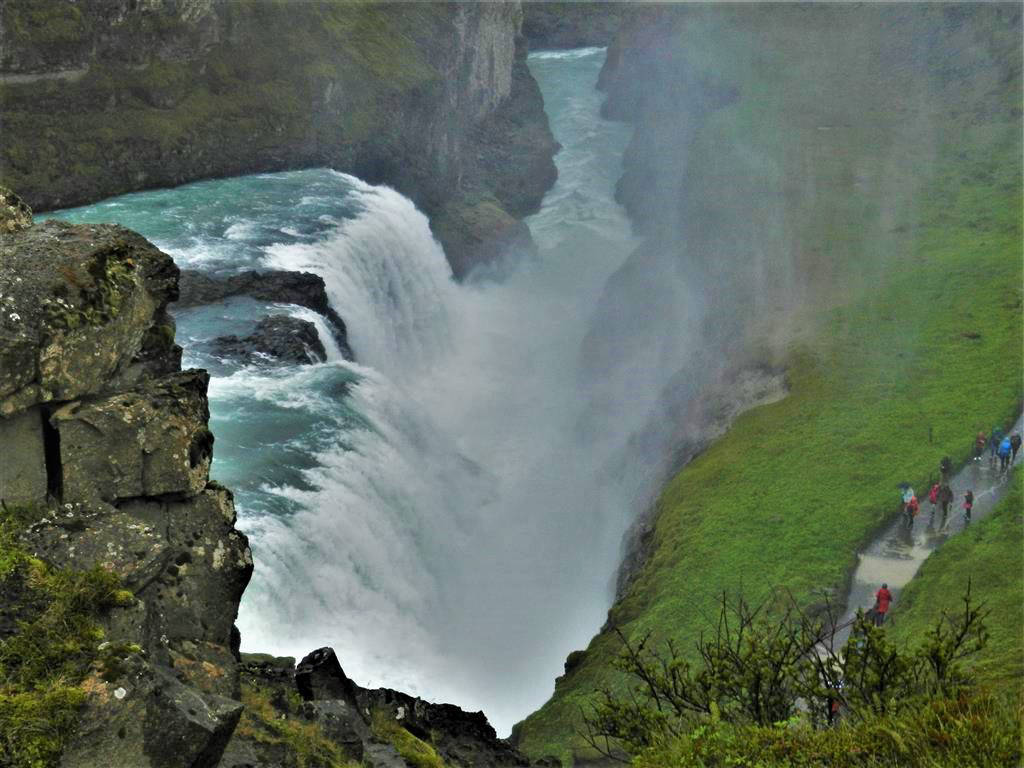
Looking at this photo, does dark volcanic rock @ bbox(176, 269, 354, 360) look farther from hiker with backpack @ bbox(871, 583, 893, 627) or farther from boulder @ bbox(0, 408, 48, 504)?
boulder @ bbox(0, 408, 48, 504)

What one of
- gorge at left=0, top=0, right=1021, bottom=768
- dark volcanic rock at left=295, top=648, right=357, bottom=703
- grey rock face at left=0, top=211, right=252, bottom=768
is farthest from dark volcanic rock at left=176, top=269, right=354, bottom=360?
dark volcanic rock at left=295, top=648, right=357, bottom=703

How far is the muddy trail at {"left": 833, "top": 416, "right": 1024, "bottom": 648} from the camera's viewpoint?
121ft

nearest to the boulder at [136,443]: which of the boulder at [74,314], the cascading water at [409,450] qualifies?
the boulder at [74,314]

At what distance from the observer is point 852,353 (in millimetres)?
55188

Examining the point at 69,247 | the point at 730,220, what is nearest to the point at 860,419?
the point at 730,220

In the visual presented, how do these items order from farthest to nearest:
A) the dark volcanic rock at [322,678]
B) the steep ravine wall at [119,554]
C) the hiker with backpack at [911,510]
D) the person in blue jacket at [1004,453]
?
the person in blue jacket at [1004,453]
the hiker with backpack at [911,510]
the dark volcanic rock at [322,678]
the steep ravine wall at [119,554]

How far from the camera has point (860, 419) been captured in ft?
160

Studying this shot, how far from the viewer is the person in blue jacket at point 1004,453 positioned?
42500 mm

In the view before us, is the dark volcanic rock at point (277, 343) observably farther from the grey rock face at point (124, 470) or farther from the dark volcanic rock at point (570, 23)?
the dark volcanic rock at point (570, 23)

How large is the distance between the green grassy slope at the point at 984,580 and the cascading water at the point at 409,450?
41.8ft

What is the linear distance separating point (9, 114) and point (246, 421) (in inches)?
1163

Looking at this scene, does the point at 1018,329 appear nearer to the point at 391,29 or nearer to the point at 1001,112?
the point at 1001,112

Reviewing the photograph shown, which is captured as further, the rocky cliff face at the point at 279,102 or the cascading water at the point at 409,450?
the rocky cliff face at the point at 279,102

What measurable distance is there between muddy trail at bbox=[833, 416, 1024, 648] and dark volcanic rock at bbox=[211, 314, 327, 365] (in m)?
22.4
